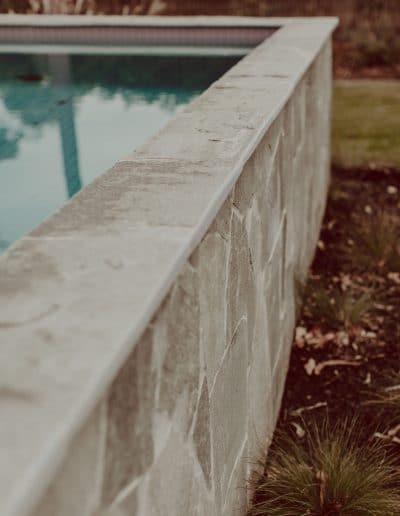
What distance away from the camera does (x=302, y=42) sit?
441 cm

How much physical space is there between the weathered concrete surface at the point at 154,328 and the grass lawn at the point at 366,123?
355 centimetres

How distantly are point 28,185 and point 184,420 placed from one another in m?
3.35

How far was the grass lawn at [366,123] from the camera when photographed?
6387 millimetres

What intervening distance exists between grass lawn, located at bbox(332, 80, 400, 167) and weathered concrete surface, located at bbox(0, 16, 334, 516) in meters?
3.55

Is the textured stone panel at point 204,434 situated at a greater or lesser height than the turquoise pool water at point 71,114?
greater

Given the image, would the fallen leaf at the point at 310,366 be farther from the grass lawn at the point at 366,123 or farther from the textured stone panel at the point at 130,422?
the grass lawn at the point at 366,123

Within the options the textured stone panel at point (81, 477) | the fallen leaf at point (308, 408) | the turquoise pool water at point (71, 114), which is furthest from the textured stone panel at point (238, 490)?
the turquoise pool water at point (71, 114)

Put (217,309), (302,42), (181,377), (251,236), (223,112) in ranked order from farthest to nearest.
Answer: (302,42) < (223,112) < (251,236) < (217,309) < (181,377)

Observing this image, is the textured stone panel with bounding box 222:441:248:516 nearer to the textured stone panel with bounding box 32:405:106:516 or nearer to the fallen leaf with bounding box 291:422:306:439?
the fallen leaf with bounding box 291:422:306:439

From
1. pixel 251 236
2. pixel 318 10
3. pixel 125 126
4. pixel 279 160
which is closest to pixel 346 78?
pixel 318 10

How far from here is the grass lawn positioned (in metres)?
6.39

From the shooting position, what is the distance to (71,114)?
6.08 metres

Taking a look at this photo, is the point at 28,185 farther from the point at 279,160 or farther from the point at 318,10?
the point at 318,10

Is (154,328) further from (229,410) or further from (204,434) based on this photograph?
(229,410)
